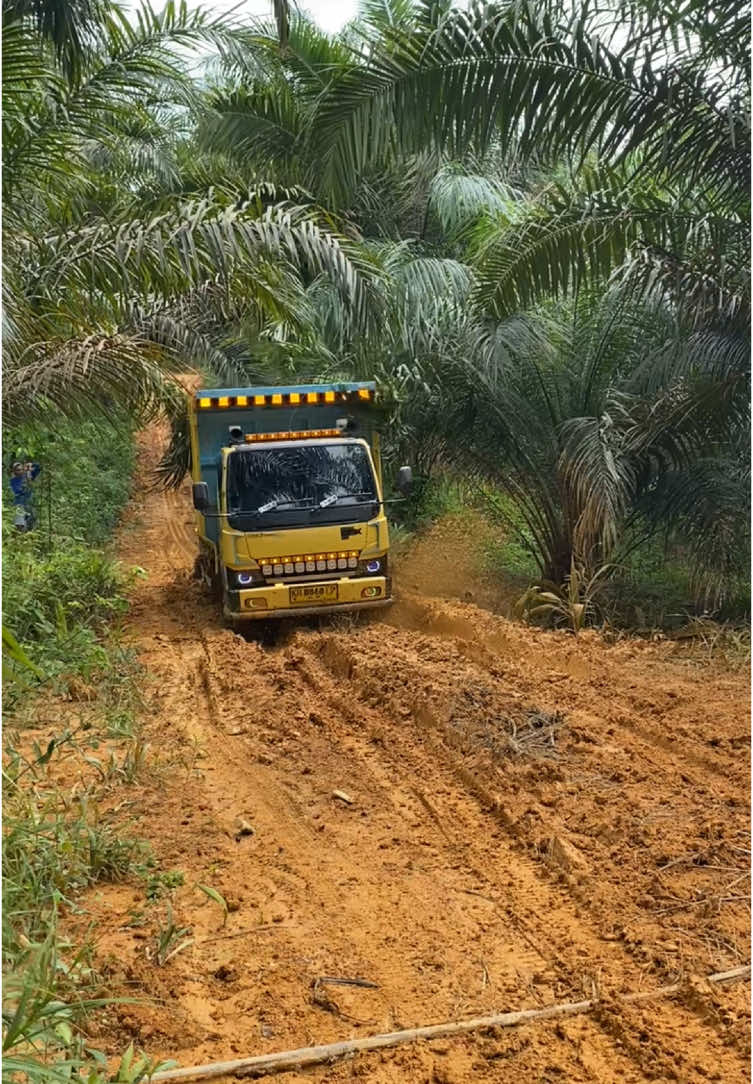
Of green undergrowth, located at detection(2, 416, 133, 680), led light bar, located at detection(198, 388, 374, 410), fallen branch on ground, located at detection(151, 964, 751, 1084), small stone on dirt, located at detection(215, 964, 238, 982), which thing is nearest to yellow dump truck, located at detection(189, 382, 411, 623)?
led light bar, located at detection(198, 388, 374, 410)

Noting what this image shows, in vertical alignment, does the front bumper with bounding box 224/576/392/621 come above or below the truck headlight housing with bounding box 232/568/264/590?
below

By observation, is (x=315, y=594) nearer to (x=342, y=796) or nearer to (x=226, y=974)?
(x=342, y=796)

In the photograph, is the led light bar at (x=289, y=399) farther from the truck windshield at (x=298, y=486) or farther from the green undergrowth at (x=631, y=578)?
the green undergrowth at (x=631, y=578)

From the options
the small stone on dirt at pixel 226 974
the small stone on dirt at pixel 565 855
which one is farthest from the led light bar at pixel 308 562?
the small stone on dirt at pixel 226 974

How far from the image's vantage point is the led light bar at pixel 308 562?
10102mm

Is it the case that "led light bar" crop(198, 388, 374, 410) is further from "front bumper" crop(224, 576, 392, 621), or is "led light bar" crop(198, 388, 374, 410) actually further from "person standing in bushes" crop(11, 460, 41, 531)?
"person standing in bushes" crop(11, 460, 41, 531)

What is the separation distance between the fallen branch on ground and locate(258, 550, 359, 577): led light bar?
21.4 feet

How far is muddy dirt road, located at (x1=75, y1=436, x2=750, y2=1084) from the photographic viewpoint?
3770mm

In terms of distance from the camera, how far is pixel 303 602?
10180mm

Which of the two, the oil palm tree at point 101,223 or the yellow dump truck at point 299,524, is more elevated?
the oil palm tree at point 101,223

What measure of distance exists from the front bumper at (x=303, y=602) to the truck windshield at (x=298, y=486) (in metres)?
0.59

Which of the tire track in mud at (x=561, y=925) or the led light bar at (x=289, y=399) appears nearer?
the tire track in mud at (x=561, y=925)

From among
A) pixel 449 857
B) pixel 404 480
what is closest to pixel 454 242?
pixel 404 480

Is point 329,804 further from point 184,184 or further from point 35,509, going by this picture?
point 35,509
